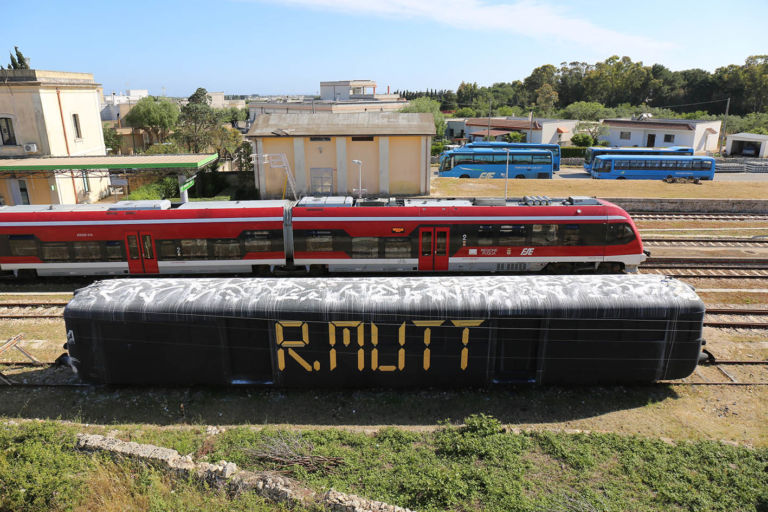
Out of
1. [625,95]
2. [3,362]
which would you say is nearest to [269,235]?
[3,362]

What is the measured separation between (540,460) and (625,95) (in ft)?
406

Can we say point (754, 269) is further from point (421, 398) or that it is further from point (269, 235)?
point (269, 235)

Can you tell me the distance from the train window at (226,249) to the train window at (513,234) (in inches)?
398

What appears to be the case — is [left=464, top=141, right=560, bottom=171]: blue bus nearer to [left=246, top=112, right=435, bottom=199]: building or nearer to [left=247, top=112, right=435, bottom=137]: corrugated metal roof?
[left=247, top=112, right=435, bottom=137]: corrugated metal roof

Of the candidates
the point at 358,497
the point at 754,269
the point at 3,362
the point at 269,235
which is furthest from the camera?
the point at 754,269

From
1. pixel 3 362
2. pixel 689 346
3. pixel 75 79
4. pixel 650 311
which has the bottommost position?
pixel 3 362

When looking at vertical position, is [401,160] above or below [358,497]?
above

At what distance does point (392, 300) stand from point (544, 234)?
32.6 ft

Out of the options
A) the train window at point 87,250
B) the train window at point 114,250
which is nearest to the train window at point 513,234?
the train window at point 114,250

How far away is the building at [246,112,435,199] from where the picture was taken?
3566 centimetres

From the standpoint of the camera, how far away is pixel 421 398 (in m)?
12.3

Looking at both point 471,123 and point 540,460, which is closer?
point 540,460

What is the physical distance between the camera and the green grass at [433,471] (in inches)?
349

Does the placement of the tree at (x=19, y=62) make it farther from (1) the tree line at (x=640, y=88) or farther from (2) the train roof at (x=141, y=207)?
(1) the tree line at (x=640, y=88)
